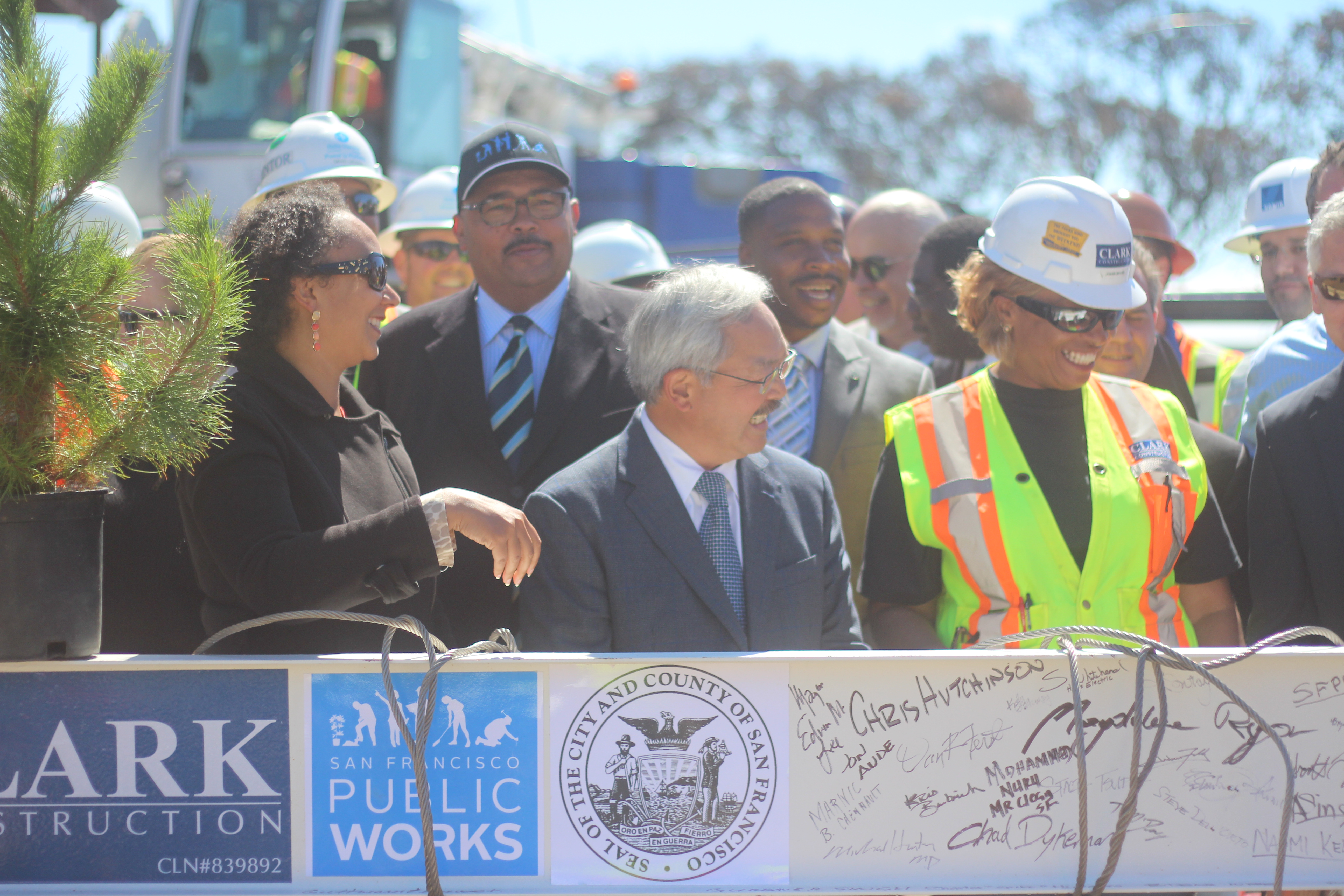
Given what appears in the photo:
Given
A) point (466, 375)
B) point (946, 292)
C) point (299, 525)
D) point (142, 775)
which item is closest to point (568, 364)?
point (466, 375)

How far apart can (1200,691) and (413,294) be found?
4003mm

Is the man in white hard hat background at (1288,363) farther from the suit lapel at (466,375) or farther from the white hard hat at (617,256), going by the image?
the white hard hat at (617,256)

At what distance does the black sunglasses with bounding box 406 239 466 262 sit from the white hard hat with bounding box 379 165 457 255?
6 centimetres

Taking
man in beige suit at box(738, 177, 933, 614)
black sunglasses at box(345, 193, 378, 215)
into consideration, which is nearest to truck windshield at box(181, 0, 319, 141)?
black sunglasses at box(345, 193, 378, 215)

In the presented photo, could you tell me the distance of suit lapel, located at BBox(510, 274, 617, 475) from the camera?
3320 millimetres

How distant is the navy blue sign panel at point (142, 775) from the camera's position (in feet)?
6.00

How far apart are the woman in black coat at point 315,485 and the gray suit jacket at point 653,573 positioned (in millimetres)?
219

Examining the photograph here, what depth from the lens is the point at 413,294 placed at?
5.25 m

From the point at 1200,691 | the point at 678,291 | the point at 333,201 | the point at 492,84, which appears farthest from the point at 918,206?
the point at 492,84

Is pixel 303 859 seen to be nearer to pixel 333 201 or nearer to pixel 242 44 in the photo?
pixel 333 201

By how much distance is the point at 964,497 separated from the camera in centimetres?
276

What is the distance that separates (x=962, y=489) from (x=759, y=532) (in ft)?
1.66

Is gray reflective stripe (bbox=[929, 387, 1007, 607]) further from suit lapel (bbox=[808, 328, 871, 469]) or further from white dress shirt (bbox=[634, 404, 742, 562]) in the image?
suit lapel (bbox=[808, 328, 871, 469])

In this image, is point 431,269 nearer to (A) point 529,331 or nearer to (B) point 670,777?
(A) point 529,331
